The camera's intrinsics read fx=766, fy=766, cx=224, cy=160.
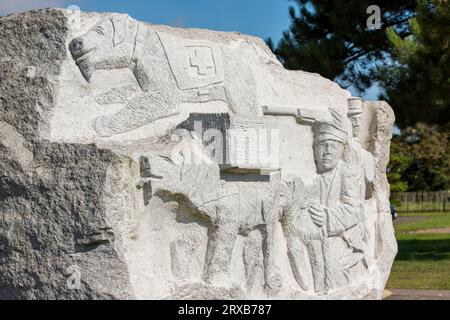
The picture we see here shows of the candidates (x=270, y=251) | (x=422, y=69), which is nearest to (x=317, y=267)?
(x=270, y=251)

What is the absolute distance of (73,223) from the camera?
3.86 m

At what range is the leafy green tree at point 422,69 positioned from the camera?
835cm

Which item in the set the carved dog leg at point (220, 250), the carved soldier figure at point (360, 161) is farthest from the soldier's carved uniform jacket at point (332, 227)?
the carved dog leg at point (220, 250)

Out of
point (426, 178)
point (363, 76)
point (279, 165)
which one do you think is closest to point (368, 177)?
point (279, 165)

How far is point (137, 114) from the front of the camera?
4273 mm

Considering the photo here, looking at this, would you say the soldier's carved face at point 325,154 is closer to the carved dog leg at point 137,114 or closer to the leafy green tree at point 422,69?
the carved dog leg at point 137,114

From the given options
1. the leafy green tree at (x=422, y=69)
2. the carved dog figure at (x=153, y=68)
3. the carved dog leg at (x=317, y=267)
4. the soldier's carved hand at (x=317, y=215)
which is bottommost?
the carved dog leg at (x=317, y=267)

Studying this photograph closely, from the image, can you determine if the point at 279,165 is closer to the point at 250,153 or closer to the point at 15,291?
the point at 250,153

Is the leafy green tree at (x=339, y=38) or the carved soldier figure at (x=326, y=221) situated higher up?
the leafy green tree at (x=339, y=38)

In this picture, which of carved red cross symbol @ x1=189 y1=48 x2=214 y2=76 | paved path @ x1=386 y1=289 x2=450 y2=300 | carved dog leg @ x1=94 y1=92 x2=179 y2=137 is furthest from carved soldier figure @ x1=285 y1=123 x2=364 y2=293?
paved path @ x1=386 y1=289 x2=450 y2=300

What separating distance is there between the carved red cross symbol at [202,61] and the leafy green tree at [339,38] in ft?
16.5

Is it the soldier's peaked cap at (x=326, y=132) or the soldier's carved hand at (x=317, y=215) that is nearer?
the soldier's carved hand at (x=317, y=215)

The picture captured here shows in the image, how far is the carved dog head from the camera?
4.14 metres

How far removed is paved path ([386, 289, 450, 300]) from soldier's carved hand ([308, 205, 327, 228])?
1646mm
